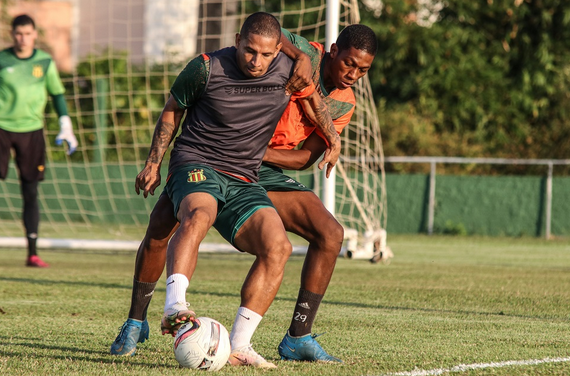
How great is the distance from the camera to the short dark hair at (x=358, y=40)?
4777mm

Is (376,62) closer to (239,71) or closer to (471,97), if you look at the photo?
(471,97)

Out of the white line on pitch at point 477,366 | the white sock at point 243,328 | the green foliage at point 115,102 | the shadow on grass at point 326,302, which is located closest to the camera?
the white line on pitch at point 477,366

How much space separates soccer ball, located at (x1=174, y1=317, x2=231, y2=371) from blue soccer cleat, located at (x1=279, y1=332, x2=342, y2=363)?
65cm

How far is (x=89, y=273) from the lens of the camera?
9.15 meters

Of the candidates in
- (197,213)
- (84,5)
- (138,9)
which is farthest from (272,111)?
(138,9)

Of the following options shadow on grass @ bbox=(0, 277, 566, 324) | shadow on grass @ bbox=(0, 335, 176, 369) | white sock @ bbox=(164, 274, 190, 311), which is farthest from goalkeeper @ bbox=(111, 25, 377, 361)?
shadow on grass @ bbox=(0, 277, 566, 324)

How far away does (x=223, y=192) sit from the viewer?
4.41 metres

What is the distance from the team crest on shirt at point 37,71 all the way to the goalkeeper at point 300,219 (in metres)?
5.32

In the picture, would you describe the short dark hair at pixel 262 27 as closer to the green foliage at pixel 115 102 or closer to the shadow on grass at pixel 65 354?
the shadow on grass at pixel 65 354

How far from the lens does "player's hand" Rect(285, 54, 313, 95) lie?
4.59 m

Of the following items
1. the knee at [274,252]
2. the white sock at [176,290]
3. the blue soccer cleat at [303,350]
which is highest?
the knee at [274,252]

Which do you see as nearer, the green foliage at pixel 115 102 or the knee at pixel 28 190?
the knee at pixel 28 190

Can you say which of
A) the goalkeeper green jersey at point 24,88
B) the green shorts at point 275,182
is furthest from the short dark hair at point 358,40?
the goalkeeper green jersey at point 24,88

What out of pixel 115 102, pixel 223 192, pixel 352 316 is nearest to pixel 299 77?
pixel 223 192
